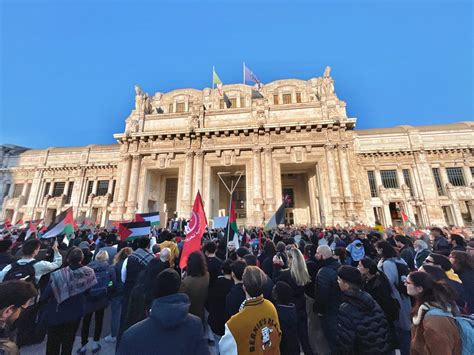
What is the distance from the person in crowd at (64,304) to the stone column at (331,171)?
21985 millimetres

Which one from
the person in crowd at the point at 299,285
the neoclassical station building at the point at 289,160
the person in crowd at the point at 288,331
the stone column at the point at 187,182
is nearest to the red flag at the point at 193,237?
the person in crowd at the point at 299,285

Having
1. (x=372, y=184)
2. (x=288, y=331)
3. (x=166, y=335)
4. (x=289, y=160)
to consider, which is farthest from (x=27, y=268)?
(x=372, y=184)

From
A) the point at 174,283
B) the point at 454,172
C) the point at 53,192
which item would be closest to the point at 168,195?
the point at 53,192

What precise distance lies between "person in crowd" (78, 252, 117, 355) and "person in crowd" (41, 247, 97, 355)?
1.89 ft

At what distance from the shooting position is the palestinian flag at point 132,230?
6.66 meters

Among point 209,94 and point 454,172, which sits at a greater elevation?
point 209,94

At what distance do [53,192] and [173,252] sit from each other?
130 ft

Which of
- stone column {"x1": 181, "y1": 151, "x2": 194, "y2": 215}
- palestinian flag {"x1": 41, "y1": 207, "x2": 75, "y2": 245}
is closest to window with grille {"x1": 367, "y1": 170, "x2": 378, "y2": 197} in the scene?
stone column {"x1": 181, "y1": 151, "x2": 194, "y2": 215}

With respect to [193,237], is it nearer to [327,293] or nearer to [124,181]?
[327,293]

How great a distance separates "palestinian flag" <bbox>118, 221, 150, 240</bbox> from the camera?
6.66 meters

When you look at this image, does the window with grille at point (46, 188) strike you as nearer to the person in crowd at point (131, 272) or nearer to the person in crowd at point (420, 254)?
the person in crowd at point (131, 272)

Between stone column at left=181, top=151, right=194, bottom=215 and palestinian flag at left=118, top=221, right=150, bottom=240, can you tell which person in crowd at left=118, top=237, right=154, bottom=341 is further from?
stone column at left=181, top=151, right=194, bottom=215

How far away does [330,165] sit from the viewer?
22.4 meters

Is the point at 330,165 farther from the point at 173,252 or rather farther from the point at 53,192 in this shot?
the point at 53,192
